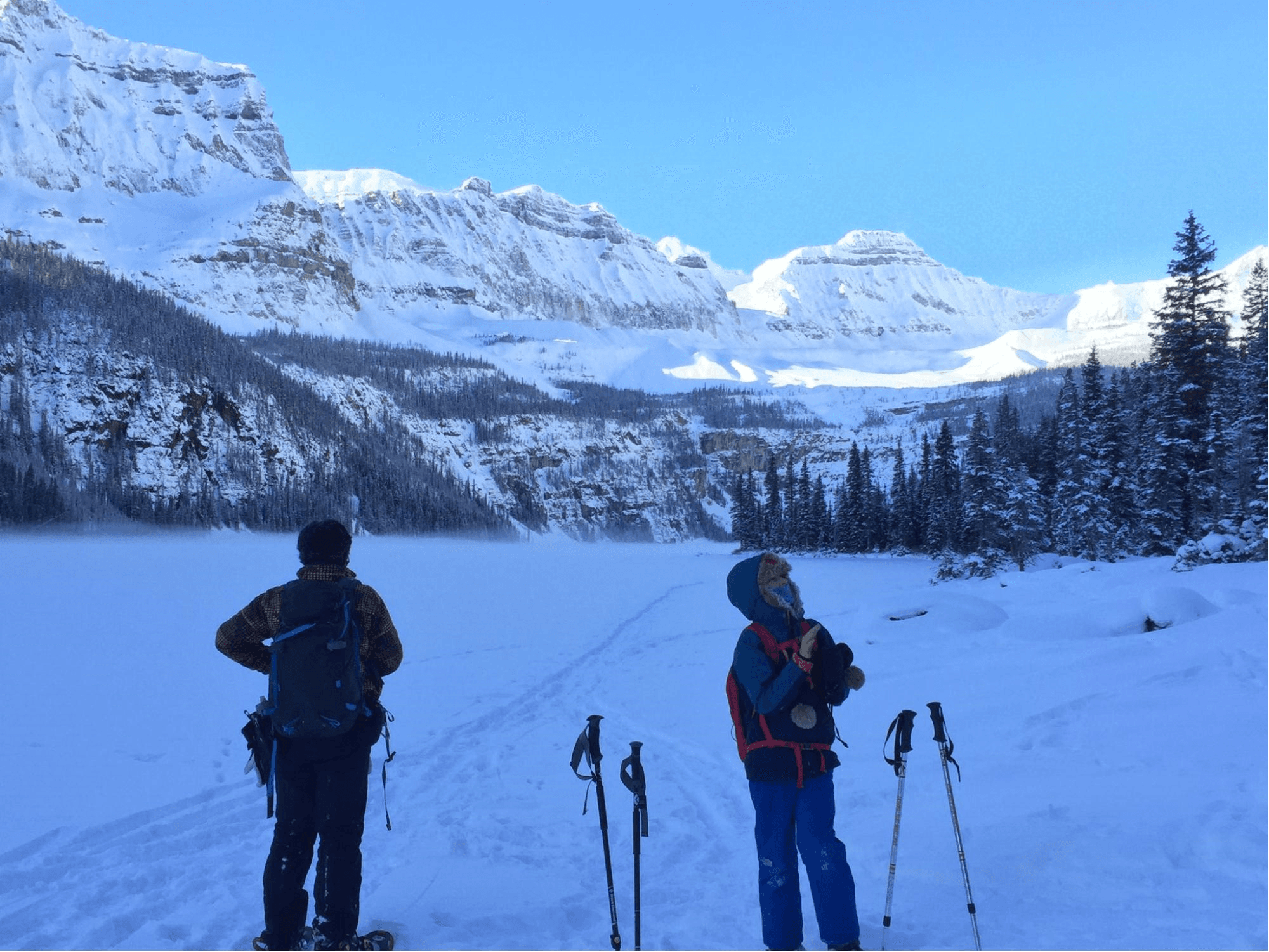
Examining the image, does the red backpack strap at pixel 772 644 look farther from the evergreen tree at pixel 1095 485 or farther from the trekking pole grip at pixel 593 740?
the evergreen tree at pixel 1095 485

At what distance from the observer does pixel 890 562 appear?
199 feet

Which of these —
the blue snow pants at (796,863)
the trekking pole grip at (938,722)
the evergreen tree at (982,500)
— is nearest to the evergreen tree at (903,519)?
the evergreen tree at (982,500)

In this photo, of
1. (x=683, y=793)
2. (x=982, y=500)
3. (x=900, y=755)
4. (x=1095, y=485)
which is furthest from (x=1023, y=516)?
(x=900, y=755)

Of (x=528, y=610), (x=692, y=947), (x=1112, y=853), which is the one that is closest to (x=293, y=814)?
(x=692, y=947)

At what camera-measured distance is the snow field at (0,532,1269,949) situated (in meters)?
4.89

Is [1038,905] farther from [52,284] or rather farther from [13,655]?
[52,284]

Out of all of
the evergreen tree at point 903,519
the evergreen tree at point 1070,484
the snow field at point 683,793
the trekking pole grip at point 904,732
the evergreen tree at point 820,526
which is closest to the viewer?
the trekking pole grip at point 904,732

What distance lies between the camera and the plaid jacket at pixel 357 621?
4.59 m

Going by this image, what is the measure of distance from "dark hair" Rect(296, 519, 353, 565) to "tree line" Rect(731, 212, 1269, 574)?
19500 mm

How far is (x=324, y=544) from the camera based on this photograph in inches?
182

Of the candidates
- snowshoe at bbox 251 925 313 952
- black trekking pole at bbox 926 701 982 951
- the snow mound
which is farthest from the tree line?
snowshoe at bbox 251 925 313 952

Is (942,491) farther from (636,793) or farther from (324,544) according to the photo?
(324,544)

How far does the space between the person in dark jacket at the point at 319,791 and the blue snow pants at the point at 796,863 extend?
2.14m

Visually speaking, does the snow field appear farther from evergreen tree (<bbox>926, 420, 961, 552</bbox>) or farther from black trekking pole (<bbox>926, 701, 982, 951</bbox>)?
evergreen tree (<bbox>926, 420, 961, 552</bbox>)
